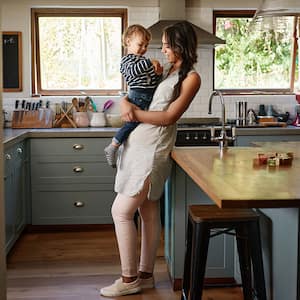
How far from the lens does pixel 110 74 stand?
5695 mm

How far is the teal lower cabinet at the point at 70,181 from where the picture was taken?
16.1 feet

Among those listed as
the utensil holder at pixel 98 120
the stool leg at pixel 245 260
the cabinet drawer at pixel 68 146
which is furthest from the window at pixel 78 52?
the stool leg at pixel 245 260

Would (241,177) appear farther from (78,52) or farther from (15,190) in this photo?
(78,52)

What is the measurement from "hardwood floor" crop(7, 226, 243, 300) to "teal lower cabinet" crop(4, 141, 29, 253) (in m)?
0.16

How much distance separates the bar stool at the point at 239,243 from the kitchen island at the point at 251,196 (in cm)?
8

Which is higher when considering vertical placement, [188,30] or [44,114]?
[188,30]

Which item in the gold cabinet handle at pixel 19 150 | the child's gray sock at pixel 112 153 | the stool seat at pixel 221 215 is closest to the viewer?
the stool seat at pixel 221 215

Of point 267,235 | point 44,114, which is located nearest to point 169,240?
point 267,235

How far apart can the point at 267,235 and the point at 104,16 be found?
3465 mm

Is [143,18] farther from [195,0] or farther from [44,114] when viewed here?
[44,114]

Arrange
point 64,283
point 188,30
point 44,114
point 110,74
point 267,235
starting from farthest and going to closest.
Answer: point 110,74 → point 44,114 → point 64,283 → point 188,30 → point 267,235

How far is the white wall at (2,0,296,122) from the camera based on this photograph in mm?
5434

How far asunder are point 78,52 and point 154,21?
80cm

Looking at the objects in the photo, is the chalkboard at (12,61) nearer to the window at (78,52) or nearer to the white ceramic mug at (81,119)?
the window at (78,52)
